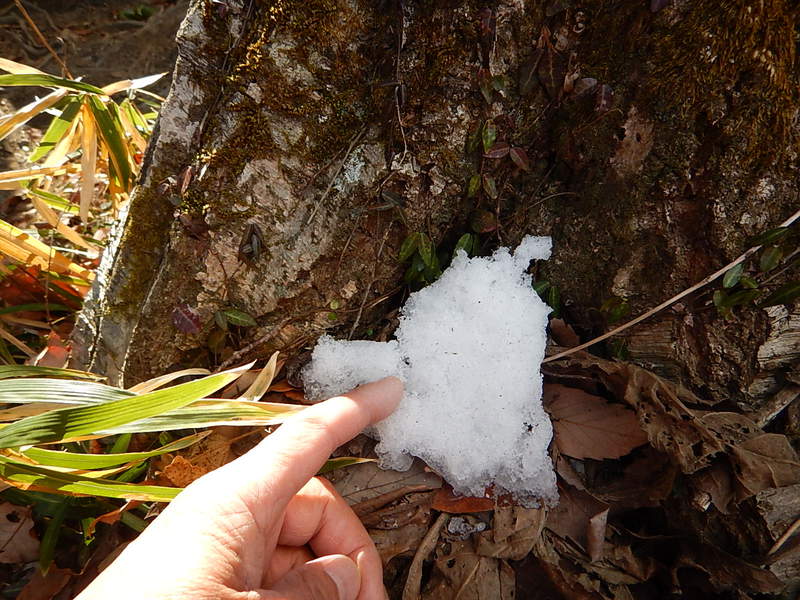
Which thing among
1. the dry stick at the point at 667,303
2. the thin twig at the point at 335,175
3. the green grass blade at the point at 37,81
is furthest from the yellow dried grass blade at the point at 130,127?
the dry stick at the point at 667,303

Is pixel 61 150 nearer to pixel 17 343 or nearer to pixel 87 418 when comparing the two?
pixel 17 343

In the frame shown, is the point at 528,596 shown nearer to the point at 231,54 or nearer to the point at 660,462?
the point at 660,462

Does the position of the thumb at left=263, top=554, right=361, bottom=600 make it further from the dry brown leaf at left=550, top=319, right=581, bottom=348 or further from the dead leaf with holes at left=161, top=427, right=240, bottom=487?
the dry brown leaf at left=550, top=319, right=581, bottom=348

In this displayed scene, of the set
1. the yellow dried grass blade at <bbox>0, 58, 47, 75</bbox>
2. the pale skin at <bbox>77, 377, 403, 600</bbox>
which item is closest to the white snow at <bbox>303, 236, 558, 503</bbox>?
the pale skin at <bbox>77, 377, 403, 600</bbox>

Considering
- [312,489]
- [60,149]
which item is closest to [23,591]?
[312,489]

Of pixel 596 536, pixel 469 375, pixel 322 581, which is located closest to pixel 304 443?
pixel 322 581

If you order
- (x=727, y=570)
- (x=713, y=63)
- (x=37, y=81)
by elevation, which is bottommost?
(x=727, y=570)
